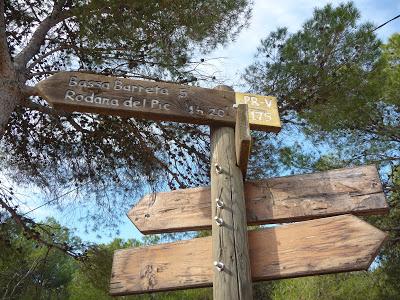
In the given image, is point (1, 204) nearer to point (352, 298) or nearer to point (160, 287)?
point (160, 287)

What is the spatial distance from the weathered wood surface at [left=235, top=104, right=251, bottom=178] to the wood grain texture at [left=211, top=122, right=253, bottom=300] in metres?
0.04

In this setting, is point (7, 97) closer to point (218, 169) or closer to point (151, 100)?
point (151, 100)

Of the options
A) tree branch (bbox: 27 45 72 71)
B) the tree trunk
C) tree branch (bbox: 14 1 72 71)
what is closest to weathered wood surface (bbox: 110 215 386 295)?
the tree trunk

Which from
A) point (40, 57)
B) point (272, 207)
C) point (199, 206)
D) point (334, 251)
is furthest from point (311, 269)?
point (40, 57)

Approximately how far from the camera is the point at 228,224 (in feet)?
5.07

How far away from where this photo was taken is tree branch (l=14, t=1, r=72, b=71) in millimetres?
3837

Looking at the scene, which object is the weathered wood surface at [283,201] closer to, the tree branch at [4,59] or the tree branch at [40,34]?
the tree branch at [4,59]

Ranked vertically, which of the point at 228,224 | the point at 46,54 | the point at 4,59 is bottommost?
the point at 228,224

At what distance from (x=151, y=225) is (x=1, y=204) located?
2.48 m

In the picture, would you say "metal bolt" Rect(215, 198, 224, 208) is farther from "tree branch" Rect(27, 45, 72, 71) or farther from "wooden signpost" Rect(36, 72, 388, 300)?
"tree branch" Rect(27, 45, 72, 71)

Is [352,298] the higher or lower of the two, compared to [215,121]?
higher

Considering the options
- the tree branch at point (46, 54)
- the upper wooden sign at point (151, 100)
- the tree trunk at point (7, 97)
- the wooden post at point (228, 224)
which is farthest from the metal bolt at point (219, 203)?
the tree branch at point (46, 54)

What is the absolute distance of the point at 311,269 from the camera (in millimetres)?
1419

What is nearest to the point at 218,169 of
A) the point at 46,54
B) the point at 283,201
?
the point at 283,201
